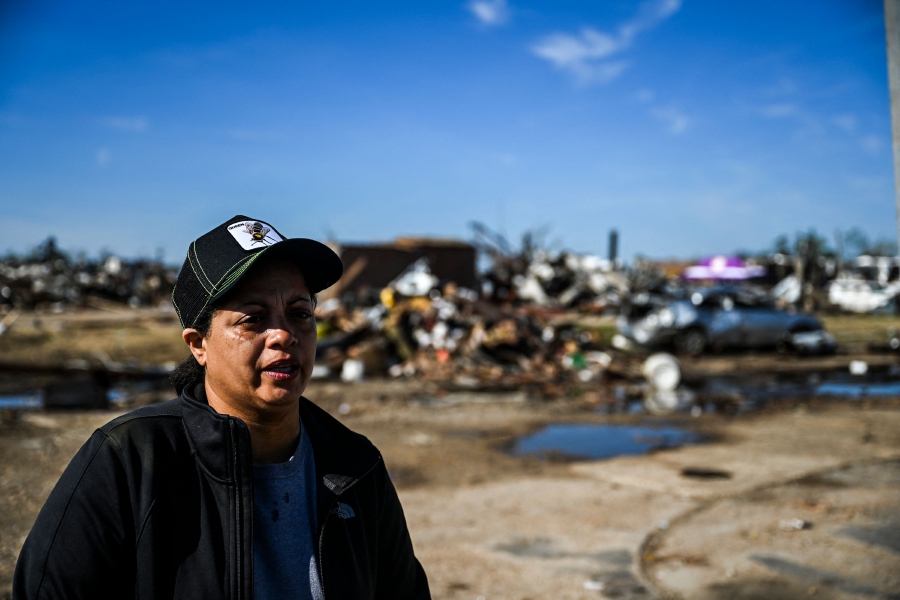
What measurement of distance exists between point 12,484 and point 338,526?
5587 mm

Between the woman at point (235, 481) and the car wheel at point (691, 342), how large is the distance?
52.7 feet

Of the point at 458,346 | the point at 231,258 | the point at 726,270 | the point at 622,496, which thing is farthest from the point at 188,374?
the point at 726,270

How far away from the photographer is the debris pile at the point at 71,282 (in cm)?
2928

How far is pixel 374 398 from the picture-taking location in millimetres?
11039

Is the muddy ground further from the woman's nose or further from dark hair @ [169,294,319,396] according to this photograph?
the woman's nose

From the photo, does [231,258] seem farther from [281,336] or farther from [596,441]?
[596,441]

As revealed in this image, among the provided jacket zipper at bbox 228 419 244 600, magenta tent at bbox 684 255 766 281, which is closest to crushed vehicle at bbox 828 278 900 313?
magenta tent at bbox 684 255 766 281

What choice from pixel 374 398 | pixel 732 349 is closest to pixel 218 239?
pixel 374 398

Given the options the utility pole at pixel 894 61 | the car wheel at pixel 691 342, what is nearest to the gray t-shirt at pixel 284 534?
the utility pole at pixel 894 61

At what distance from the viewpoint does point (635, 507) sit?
19.4ft

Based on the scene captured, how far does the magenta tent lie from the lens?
1794 inches

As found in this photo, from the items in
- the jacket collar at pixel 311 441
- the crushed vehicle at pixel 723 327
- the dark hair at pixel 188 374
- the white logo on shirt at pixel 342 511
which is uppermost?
the dark hair at pixel 188 374

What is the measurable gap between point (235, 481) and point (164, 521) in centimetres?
17

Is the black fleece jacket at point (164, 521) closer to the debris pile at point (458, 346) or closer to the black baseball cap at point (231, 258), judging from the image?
the black baseball cap at point (231, 258)
